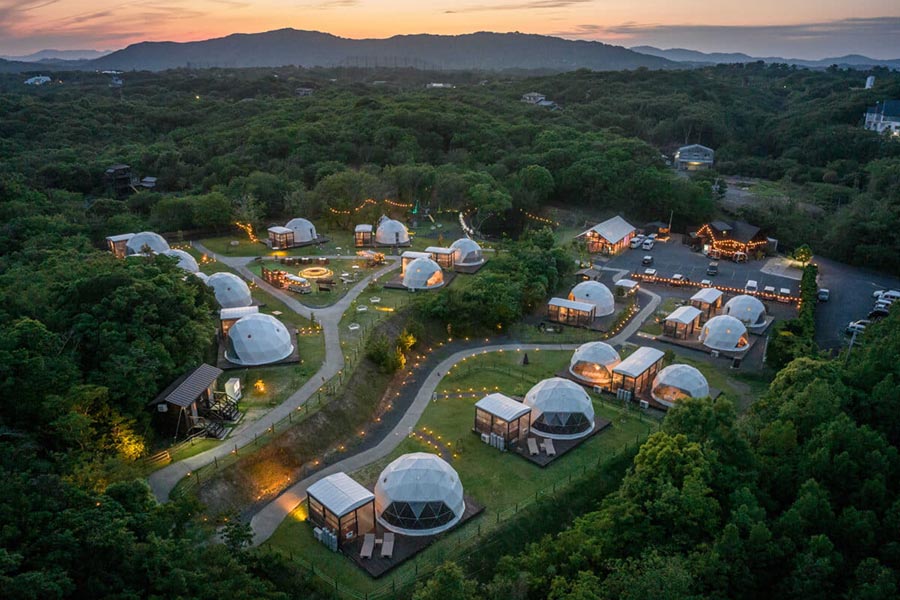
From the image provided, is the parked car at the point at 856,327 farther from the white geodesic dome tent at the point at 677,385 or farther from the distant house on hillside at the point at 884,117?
the distant house on hillside at the point at 884,117

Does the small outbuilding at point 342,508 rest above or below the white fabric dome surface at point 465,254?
below

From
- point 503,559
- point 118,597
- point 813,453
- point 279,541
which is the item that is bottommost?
point 279,541

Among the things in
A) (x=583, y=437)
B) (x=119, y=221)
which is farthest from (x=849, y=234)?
(x=119, y=221)

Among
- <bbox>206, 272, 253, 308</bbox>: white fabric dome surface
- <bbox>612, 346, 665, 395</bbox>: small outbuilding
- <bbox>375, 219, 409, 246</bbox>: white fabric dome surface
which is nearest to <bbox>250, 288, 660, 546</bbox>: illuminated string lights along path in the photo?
<bbox>612, 346, 665, 395</bbox>: small outbuilding

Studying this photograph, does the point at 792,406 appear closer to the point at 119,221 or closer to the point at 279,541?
the point at 279,541

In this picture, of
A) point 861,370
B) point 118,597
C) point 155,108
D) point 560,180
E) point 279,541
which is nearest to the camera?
point 118,597

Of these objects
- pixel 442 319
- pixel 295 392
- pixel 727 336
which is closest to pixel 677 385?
pixel 727 336

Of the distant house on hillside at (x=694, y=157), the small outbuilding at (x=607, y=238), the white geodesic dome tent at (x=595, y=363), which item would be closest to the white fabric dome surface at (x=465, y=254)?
the small outbuilding at (x=607, y=238)
